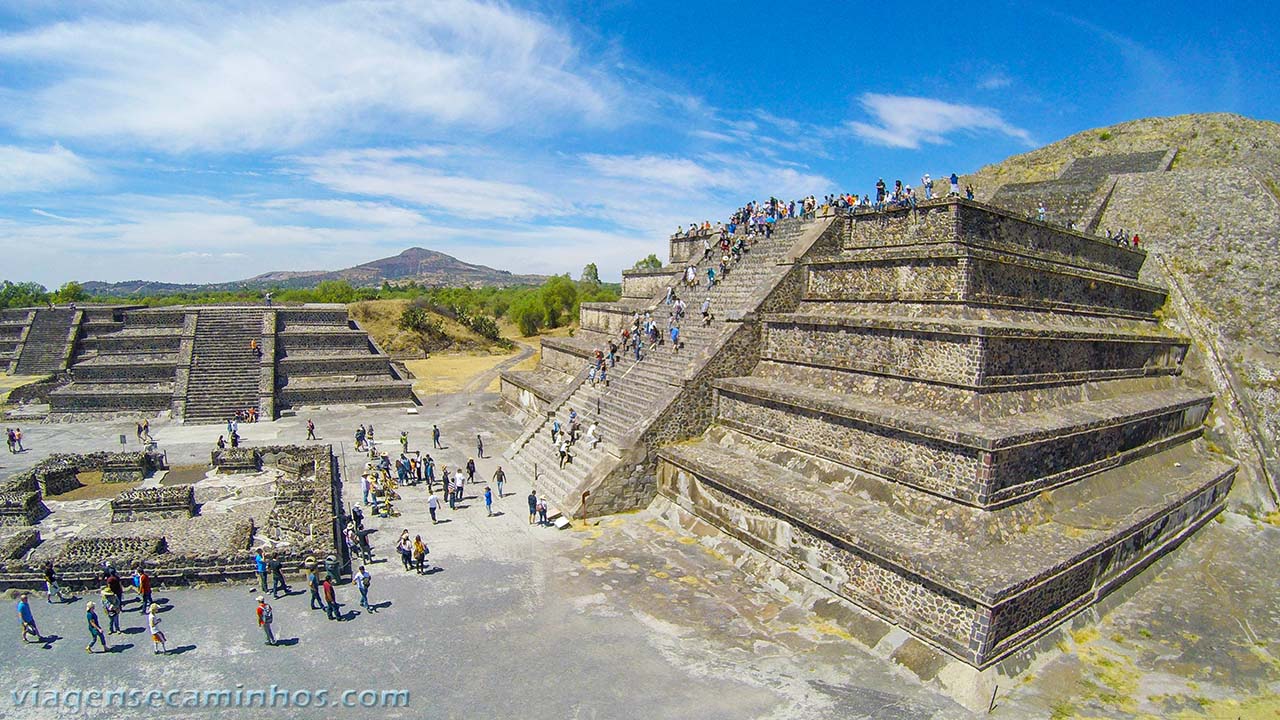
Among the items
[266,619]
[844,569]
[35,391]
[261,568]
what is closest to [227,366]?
[35,391]

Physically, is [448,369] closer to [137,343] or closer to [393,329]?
[393,329]

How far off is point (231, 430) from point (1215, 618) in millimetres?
27847

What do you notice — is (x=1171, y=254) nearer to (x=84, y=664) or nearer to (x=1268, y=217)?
(x=1268, y=217)

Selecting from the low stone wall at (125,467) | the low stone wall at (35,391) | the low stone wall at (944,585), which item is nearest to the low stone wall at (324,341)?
the low stone wall at (35,391)

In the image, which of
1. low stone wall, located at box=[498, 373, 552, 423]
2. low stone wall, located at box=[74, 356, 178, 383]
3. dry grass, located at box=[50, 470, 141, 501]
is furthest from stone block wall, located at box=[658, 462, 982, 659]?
low stone wall, located at box=[74, 356, 178, 383]

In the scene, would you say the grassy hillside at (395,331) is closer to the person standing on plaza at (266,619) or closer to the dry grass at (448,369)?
the dry grass at (448,369)

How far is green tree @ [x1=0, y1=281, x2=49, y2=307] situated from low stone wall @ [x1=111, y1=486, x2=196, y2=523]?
73.4 m

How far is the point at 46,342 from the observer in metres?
41.3

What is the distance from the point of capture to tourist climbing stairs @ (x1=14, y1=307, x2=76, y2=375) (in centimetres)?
3947

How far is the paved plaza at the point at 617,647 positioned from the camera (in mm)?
8758

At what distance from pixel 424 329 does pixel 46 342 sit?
23.9 metres

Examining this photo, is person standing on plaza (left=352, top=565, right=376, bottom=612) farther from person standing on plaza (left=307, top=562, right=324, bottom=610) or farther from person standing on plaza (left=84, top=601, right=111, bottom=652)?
person standing on plaza (left=84, top=601, right=111, bottom=652)

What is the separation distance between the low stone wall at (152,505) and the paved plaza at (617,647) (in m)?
3.96

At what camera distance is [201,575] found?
12.1m
